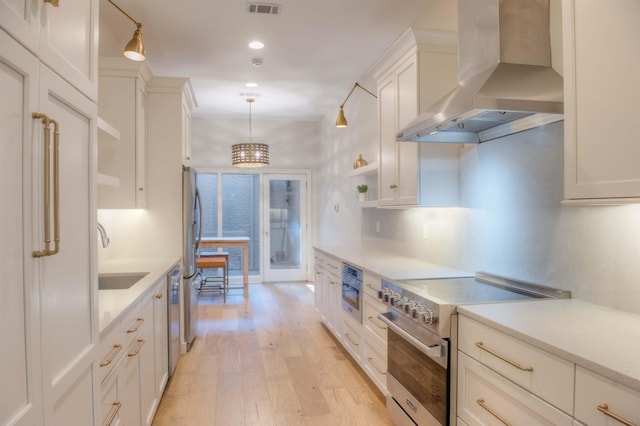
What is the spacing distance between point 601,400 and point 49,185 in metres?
1.63

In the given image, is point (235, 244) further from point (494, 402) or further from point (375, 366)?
point (494, 402)

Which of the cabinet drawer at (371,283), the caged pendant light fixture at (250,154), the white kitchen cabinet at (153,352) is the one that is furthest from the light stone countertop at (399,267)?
the caged pendant light fixture at (250,154)

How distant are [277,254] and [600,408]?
21.3 feet

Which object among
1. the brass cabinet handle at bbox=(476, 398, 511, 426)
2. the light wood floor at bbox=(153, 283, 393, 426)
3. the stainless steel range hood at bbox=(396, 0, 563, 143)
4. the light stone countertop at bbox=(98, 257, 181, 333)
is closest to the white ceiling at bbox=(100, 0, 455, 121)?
the stainless steel range hood at bbox=(396, 0, 563, 143)

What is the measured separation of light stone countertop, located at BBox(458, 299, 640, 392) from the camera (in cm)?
118

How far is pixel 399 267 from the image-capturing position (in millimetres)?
3074

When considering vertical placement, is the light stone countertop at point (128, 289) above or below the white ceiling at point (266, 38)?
A: below

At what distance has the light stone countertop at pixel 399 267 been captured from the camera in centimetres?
272

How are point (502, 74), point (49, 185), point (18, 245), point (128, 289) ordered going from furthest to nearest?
point (128, 289), point (502, 74), point (49, 185), point (18, 245)

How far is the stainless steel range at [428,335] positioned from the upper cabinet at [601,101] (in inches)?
29.1

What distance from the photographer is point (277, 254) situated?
24.5ft

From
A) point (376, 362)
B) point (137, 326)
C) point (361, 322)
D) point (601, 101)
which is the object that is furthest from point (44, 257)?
point (361, 322)

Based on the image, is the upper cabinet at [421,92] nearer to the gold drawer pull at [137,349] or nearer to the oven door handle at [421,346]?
the oven door handle at [421,346]

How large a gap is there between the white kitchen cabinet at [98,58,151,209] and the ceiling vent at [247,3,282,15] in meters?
1.02
